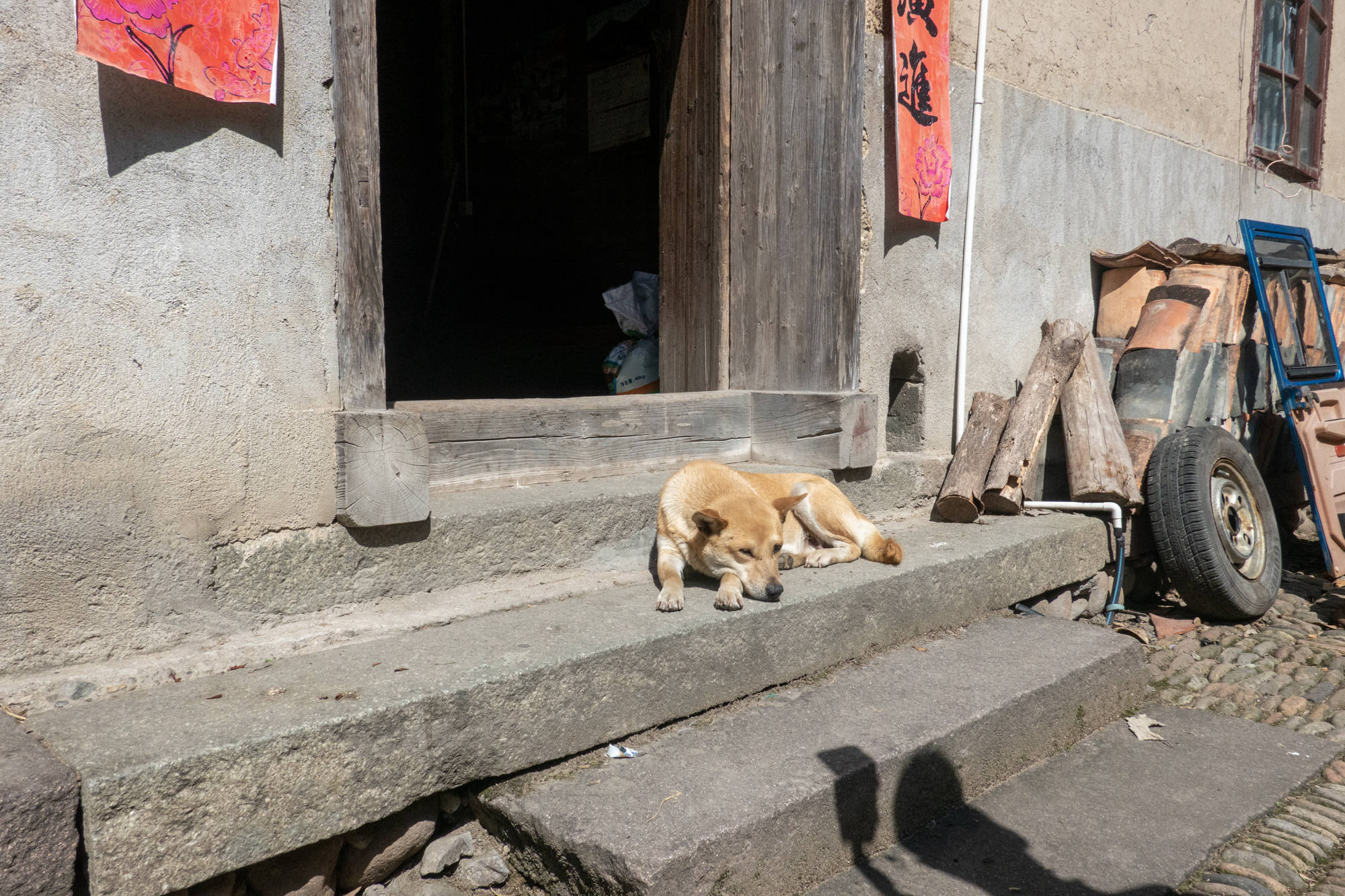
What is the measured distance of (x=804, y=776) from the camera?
2506mm

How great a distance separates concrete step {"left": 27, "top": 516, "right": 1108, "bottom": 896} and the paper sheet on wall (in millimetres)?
1596

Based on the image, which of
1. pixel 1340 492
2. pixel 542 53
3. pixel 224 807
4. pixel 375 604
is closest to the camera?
pixel 224 807

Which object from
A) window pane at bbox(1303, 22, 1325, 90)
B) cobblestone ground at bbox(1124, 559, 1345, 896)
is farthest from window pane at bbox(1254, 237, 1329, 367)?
→ window pane at bbox(1303, 22, 1325, 90)

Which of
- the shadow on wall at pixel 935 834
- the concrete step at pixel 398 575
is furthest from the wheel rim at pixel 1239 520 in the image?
the concrete step at pixel 398 575

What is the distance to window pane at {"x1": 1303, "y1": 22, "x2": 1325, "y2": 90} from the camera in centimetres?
862

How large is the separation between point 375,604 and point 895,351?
119 inches

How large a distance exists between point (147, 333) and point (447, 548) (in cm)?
110

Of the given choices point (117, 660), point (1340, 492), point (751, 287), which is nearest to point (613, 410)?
point (751, 287)

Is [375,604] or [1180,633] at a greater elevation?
[375,604]

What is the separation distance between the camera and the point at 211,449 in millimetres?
Result: 2617

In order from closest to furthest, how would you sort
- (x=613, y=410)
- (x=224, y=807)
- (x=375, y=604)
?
(x=224, y=807), (x=375, y=604), (x=613, y=410)

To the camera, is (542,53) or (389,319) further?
(389,319)

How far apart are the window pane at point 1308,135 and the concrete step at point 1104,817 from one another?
7.33 m

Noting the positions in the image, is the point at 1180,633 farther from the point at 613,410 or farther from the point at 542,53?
the point at 542,53
